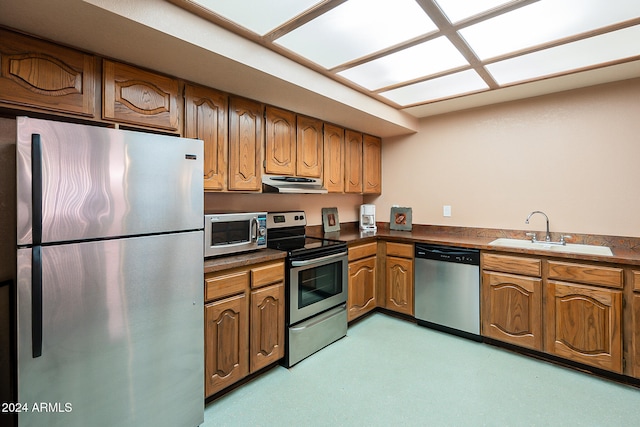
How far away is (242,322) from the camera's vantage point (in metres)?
2.06

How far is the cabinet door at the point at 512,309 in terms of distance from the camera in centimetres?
246

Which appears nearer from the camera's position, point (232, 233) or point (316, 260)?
point (232, 233)

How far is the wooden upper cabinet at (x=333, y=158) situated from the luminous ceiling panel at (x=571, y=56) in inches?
60.7

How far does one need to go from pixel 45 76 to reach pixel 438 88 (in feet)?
9.02

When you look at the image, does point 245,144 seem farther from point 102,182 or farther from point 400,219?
point 400,219

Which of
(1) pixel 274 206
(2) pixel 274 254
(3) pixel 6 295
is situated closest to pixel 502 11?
(2) pixel 274 254

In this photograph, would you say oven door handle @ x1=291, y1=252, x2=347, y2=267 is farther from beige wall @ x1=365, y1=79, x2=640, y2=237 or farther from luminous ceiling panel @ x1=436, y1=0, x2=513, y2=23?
luminous ceiling panel @ x1=436, y1=0, x2=513, y2=23

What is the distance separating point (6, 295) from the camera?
147 centimetres

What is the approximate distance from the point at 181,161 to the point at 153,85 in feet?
2.14

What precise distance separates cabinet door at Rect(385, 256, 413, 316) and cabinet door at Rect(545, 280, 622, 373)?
1150 millimetres

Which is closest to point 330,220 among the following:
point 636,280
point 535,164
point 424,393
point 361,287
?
point 361,287

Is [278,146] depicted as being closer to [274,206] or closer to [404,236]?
[274,206]

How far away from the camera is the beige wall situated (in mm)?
2527

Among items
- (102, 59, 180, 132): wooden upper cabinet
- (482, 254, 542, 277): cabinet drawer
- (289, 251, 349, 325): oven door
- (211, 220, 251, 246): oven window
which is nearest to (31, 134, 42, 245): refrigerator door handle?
(102, 59, 180, 132): wooden upper cabinet
